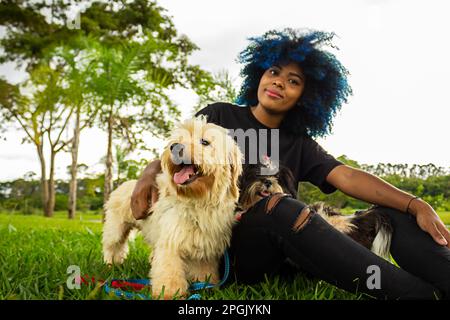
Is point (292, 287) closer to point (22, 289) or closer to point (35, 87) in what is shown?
point (22, 289)

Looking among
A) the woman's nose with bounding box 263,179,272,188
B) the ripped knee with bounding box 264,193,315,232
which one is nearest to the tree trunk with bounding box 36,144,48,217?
the woman's nose with bounding box 263,179,272,188

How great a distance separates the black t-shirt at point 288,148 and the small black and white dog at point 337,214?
17cm

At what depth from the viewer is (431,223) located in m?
2.73

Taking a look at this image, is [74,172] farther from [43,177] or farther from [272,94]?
[272,94]

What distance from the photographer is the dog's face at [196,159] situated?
108 inches

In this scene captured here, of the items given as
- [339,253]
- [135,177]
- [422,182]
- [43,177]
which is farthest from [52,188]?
[339,253]

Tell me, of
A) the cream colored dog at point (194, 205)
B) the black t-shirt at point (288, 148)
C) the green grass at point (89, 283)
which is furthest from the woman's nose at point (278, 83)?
the green grass at point (89, 283)

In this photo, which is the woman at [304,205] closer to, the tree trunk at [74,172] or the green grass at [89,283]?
the green grass at [89,283]

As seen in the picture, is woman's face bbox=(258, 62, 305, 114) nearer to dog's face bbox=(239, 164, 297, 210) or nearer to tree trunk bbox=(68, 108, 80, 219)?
dog's face bbox=(239, 164, 297, 210)

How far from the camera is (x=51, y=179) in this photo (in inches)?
632

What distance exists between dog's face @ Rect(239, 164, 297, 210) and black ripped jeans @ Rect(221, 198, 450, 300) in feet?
0.83

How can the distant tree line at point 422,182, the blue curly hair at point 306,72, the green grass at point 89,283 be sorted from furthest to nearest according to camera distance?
1. the distant tree line at point 422,182
2. the blue curly hair at point 306,72
3. the green grass at point 89,283

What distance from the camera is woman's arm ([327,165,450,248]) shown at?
2.74 metres
